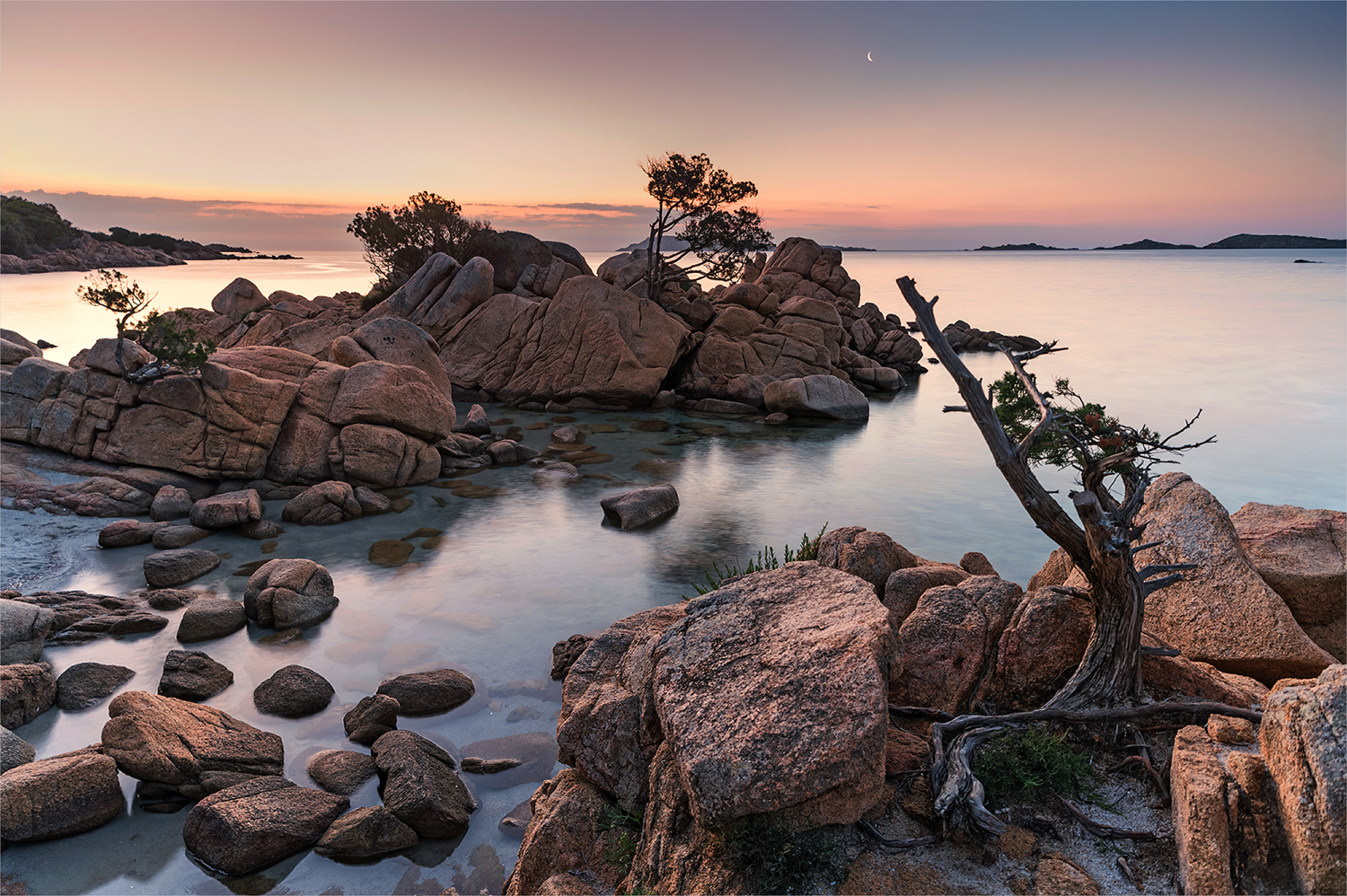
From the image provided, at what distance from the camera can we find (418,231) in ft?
184

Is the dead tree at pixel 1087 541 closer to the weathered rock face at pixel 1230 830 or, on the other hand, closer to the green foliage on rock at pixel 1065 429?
the green foliage on rock at pixel 1065 429

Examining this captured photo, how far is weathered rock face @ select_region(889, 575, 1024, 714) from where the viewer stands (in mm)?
9586

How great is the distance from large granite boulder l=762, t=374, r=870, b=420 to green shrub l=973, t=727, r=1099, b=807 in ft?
105

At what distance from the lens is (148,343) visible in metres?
24.4

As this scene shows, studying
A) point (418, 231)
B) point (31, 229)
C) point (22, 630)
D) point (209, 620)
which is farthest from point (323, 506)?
point (31, 229)

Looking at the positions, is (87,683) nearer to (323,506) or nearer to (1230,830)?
(323,506)

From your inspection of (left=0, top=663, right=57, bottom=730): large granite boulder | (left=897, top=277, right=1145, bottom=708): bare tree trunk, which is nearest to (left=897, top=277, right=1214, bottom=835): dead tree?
(left=897, top=277, right=1145, bottom=708): bare tree trunk

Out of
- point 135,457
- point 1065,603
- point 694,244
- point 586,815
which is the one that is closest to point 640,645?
point 586,815

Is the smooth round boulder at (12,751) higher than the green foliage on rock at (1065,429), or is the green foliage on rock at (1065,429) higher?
the green foliage on rock at (1065,429)

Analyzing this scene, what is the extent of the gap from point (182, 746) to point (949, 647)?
438 inches

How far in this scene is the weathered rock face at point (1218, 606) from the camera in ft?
31.6

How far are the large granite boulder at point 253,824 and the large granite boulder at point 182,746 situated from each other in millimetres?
596

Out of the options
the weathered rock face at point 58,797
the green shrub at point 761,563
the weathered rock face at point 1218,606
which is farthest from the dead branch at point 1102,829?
the weathered rock face at point 58,797

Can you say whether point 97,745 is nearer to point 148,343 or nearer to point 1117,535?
point 1117,535
